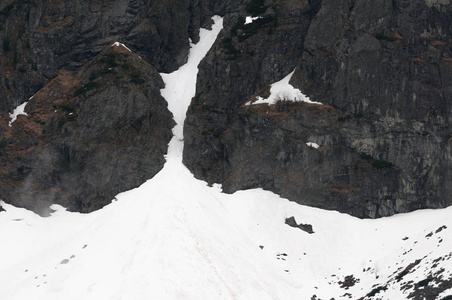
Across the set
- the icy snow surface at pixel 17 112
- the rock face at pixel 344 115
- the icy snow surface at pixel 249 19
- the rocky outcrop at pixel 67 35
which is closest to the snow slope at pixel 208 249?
the rock face at pixel 344 115

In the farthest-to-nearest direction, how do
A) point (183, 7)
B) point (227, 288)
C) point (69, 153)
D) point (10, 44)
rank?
point (183, 7), point (10, 44), point (69, 153), point (227, 288)

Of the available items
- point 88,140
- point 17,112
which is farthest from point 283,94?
point 17,112

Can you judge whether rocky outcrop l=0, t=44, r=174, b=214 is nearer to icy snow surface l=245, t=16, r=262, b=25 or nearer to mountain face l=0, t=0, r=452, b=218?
mountain face l=0, t=0, r=452, b=218

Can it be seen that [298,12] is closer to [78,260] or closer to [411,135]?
[411,135]

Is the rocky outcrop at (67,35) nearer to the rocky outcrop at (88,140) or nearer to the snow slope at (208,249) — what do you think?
the rocky outcrop at (88,140)

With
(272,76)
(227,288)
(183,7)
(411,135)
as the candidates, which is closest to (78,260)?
A: (227,288)

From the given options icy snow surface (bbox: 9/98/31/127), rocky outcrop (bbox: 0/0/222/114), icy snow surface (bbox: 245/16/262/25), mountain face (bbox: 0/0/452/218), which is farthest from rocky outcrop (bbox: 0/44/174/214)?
icy snow surface (bbox: 245/16/262/25)
